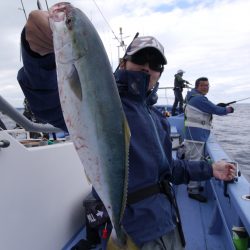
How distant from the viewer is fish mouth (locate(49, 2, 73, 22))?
1061 mm

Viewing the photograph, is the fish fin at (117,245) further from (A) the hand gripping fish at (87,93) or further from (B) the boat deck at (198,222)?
(B) the boat deck at (198,222)

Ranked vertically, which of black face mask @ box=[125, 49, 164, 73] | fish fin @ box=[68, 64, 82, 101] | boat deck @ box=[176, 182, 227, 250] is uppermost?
black face mask @ box=[125, 49, 164, 73]

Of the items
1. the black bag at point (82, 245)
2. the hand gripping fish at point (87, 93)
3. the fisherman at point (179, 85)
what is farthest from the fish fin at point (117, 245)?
the fisherman at point (179, 85)

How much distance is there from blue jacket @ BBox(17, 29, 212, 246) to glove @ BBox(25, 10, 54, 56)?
98 millimetres

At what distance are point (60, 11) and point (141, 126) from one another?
0.84 metres

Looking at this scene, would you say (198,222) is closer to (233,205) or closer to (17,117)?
(233,205)

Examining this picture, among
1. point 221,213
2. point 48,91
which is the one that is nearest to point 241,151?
point 221,213

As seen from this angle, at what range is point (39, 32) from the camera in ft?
3.83

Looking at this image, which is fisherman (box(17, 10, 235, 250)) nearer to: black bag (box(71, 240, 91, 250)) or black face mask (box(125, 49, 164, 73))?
black face mask (box(125, 49, 164, 73))

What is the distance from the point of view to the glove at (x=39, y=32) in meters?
1.13

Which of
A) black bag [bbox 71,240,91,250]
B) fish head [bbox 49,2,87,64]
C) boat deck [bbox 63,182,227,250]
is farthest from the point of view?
boat deck [bbox 63,182,227,250]

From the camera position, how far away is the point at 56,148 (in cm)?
304

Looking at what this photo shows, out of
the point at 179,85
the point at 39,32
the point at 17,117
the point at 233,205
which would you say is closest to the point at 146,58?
the point at 39,32

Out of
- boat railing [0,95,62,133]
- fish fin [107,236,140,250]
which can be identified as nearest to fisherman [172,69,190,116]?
boat railing [0,95,62,133]
